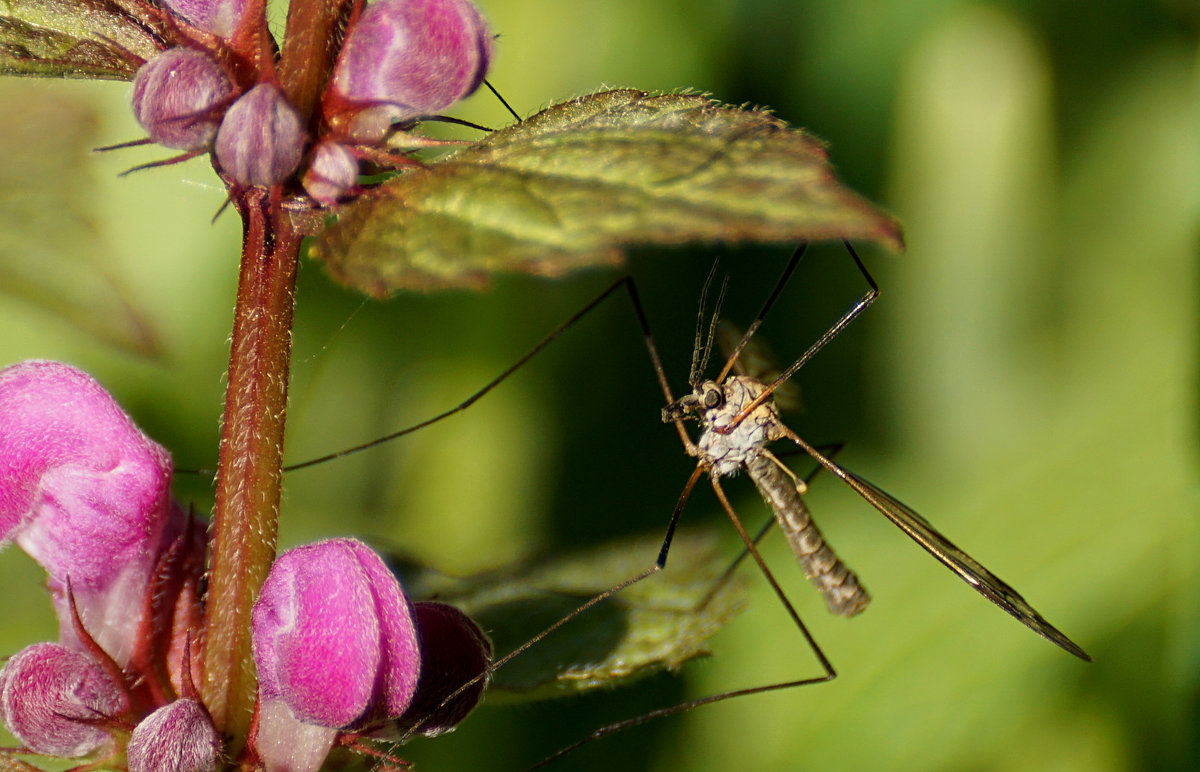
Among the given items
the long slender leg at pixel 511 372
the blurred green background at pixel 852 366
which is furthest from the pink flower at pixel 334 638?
the blurred green background at pixel 852 366

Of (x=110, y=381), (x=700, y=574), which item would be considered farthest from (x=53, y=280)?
(x=700, y=574)

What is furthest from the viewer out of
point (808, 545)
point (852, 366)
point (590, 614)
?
point (852, 366)

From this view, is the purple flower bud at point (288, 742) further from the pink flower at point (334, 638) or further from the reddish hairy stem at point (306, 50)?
the reddish hairy stem at point (306, 50)

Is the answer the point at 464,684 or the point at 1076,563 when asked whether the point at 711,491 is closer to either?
the point at 1076,563

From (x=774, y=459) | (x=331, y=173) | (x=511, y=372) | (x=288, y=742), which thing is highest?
(x=331, y=173)

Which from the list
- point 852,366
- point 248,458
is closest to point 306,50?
point 248,458

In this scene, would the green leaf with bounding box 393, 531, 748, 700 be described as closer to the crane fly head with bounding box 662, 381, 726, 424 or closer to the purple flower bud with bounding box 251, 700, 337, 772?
the crane fly head with bounding box 662, 381, 726, 424

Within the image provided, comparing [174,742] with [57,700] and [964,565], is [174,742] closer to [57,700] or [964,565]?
→ [57,700]
